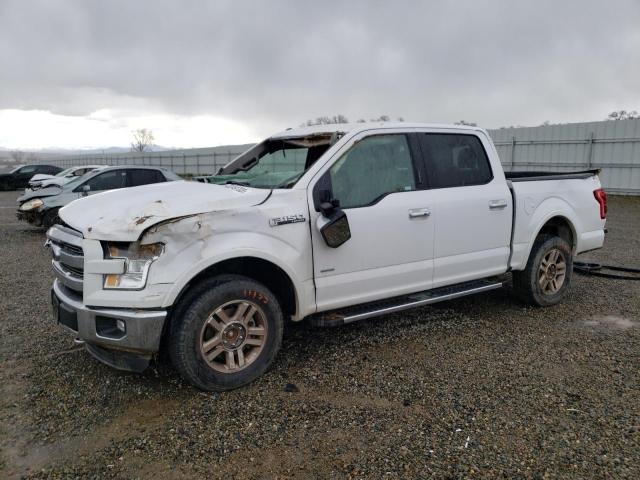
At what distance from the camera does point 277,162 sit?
456 centimetres

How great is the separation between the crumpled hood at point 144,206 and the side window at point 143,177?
24.2 ft

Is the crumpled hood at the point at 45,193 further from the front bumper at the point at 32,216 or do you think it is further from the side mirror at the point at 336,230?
the side mirror at the point at 336,230

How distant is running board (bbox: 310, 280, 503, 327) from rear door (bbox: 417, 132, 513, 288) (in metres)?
0.11

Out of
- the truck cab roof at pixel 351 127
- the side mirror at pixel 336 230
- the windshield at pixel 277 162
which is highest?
the truck cab roof at pixel 351 127

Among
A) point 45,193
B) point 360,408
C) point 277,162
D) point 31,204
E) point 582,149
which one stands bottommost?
point 360,408

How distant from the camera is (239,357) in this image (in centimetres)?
358

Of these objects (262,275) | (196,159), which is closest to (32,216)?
(262,275)

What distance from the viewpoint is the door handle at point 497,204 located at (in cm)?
477

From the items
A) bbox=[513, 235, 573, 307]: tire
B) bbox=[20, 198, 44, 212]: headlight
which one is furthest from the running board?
bbox=[20, 198, 44, 212]: headlight

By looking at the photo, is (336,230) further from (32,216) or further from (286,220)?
(32,216)

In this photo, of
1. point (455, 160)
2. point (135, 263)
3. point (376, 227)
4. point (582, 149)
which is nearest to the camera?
point (135, 263)

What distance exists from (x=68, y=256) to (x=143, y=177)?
26.4 ft

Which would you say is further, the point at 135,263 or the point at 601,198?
the point at 601,198

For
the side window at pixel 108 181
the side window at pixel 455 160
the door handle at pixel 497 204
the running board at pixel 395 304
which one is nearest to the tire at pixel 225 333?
the running board at pixel 395 304
